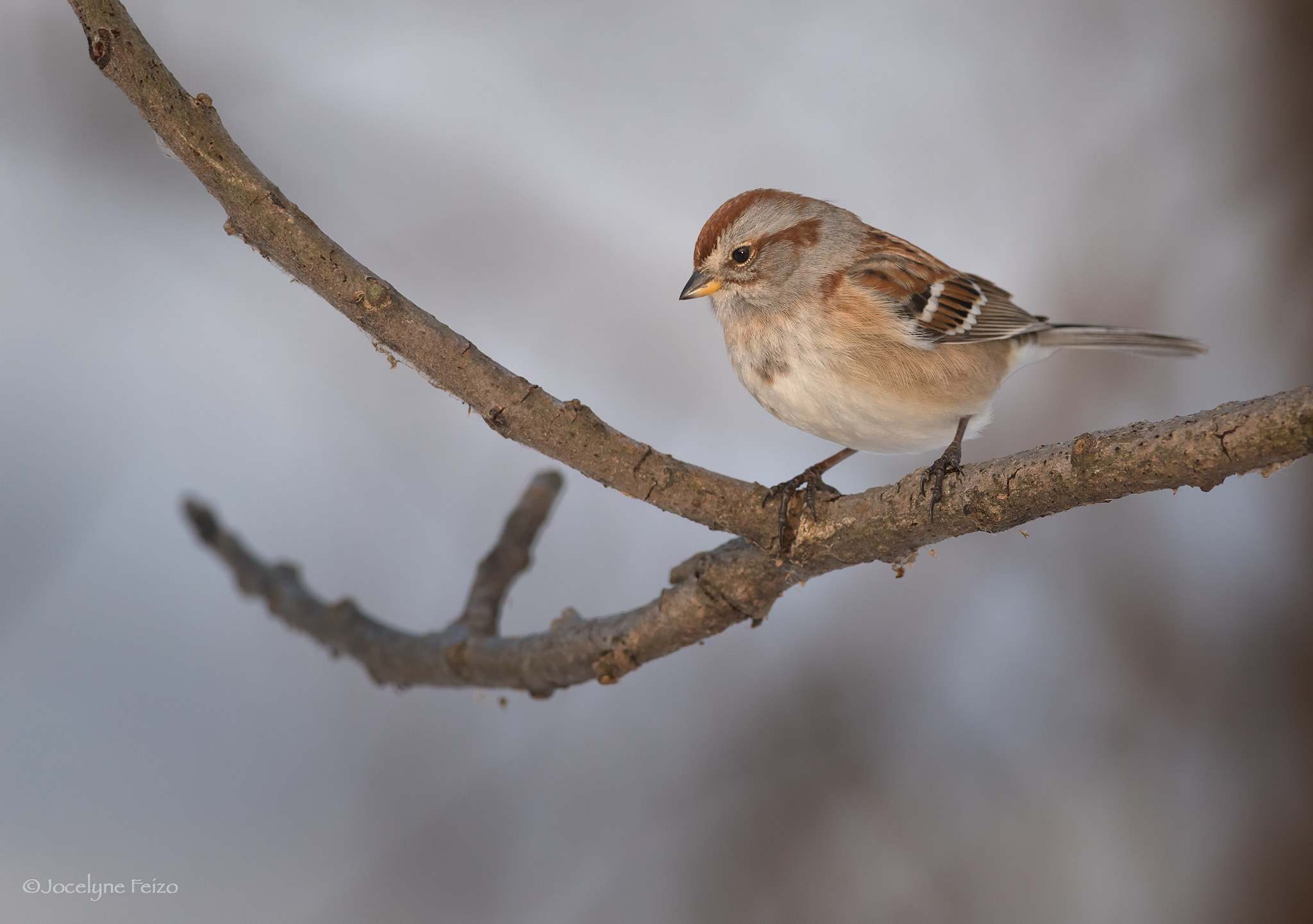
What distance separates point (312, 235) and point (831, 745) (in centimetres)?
174

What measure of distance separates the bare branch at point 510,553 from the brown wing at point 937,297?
0.81 m

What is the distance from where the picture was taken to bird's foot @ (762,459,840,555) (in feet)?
4.54

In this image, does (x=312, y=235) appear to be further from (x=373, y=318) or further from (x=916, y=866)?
(x=916, y=866)

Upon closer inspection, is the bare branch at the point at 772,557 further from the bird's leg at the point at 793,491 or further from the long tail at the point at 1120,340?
the long tail at the point at 1120,340

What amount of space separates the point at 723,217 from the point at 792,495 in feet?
2.40

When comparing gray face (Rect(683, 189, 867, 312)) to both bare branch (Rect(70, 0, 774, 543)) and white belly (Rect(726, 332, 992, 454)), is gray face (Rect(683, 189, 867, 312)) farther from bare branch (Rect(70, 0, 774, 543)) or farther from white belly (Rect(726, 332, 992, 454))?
bare branch (Rect(70, 0, 774, 543))

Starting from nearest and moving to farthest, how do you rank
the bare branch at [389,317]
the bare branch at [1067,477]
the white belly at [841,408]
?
the bare branch at [1067,477] < the bare branch at [389,317] < the white belly at [841,408]

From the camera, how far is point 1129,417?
2.53 metres

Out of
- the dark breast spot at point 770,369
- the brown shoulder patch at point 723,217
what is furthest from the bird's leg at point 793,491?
the brown shoulder patch at point 723,217

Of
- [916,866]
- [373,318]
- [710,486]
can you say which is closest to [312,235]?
[373,318]

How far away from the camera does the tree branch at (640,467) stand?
3.21 feet

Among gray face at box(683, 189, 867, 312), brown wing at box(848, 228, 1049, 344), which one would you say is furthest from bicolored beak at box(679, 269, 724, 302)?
brown wing at box(848, 228, 1049, 344)

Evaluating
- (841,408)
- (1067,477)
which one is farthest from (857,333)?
(1067,477)

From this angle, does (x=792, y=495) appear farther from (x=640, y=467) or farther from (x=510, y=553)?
(x=510, y=553)
